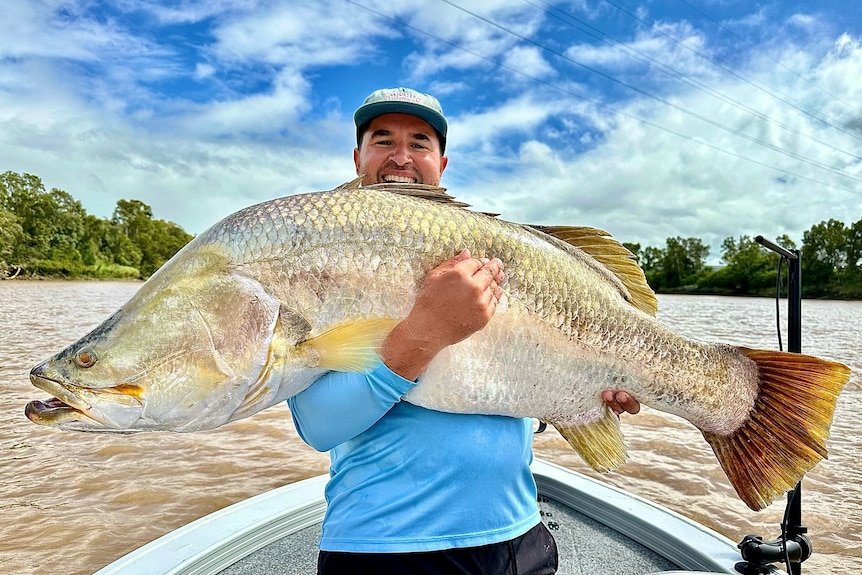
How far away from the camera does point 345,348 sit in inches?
64.5

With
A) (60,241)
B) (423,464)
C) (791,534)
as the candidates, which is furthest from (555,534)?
(60,241)

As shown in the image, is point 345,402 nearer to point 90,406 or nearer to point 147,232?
point 90,406

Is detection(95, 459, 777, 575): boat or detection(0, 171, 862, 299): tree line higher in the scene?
detection(0, 171, 862, 299): tree line

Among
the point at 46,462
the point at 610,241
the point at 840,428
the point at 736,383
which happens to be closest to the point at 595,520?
the point at 736,383

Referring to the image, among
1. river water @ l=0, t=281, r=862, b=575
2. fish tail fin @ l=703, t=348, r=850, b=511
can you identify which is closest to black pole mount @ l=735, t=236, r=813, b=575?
fish tail fin @ l=703, t=348, r=850, b=511

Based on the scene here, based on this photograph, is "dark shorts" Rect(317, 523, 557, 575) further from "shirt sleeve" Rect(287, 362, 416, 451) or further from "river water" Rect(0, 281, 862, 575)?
"river water" Rect(0, 281, 862, 575)

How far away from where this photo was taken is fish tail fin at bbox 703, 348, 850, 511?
1.97 meters

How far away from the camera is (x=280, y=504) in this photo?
11.8 ft

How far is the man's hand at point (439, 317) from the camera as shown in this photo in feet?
5.11

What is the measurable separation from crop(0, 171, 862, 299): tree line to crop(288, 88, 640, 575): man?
6420cm

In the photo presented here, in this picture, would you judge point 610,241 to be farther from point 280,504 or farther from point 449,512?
point 280,504

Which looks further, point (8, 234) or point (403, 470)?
point (8, 234)

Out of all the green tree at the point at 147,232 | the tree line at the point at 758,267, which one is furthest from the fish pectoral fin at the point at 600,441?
the green tree at the point at 147,232

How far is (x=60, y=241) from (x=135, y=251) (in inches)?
473
